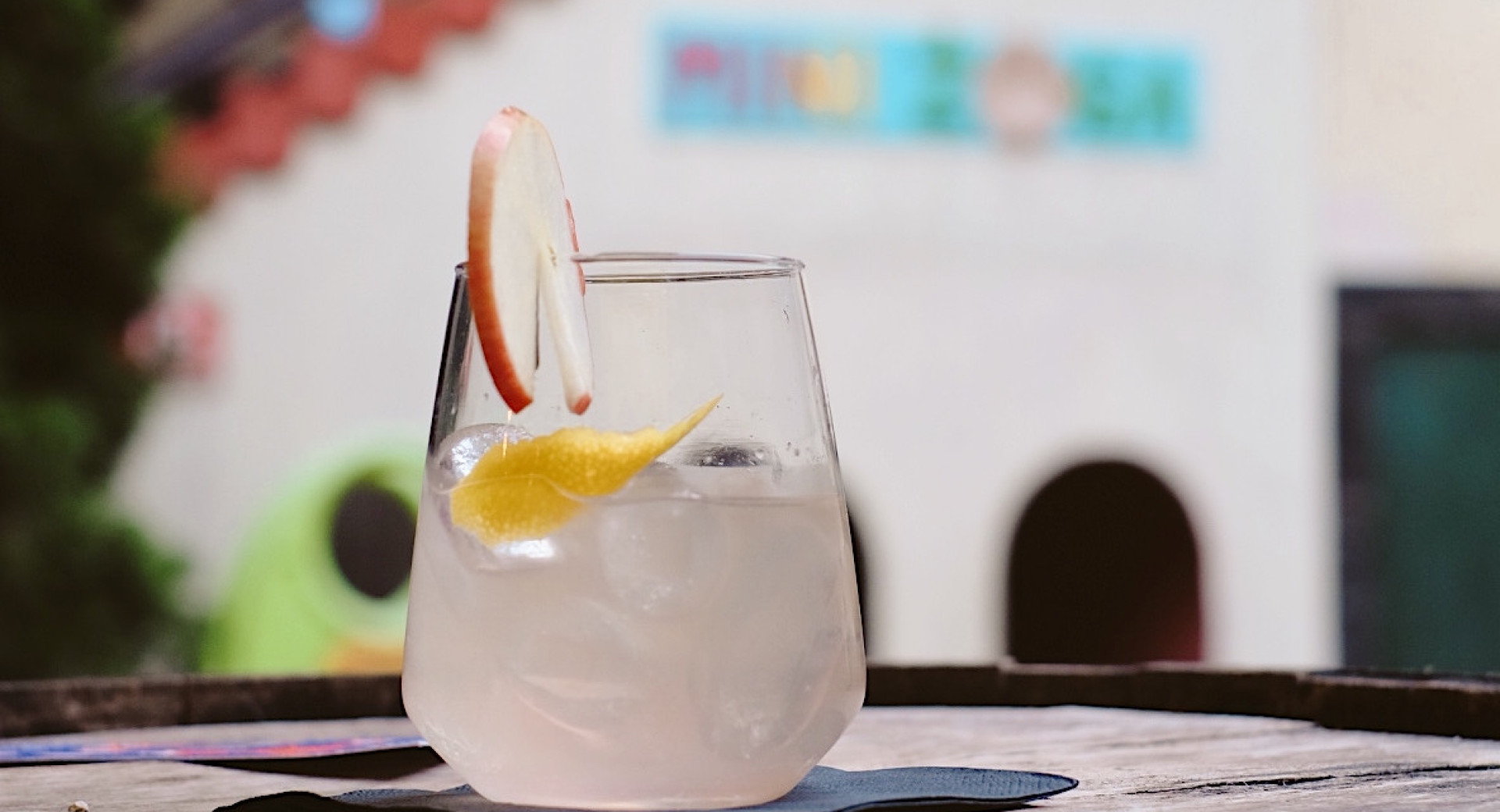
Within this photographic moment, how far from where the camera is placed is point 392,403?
A: 4312 mm

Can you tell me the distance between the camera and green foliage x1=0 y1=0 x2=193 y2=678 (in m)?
3.42

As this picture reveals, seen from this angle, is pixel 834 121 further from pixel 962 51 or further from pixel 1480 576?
pixel 1480 576

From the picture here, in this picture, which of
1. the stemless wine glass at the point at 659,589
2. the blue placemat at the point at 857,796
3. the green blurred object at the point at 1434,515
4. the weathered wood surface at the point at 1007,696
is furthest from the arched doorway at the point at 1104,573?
the stemless wine glass at the point at 659,589

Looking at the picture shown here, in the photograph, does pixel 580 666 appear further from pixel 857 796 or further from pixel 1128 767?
pixel 1128 767

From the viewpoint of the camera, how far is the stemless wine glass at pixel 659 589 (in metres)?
0.65

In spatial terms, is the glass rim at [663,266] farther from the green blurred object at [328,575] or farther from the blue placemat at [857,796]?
the green blurred object at [328,575]

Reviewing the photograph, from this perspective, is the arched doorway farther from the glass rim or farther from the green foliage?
the glass rim

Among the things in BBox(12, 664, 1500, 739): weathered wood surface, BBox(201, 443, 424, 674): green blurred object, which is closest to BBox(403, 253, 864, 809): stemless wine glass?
BBox(12, 664, 1500, 739): weathered wood surface

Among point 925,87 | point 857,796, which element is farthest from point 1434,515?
point 857,796

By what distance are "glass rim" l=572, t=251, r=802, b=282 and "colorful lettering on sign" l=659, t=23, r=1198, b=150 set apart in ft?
12.8

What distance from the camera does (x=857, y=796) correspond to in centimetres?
70

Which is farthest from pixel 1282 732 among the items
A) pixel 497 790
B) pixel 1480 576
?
pixel 1480 576

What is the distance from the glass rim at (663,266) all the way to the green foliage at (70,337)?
3.02 metres

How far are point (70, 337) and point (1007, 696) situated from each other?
2.80m
